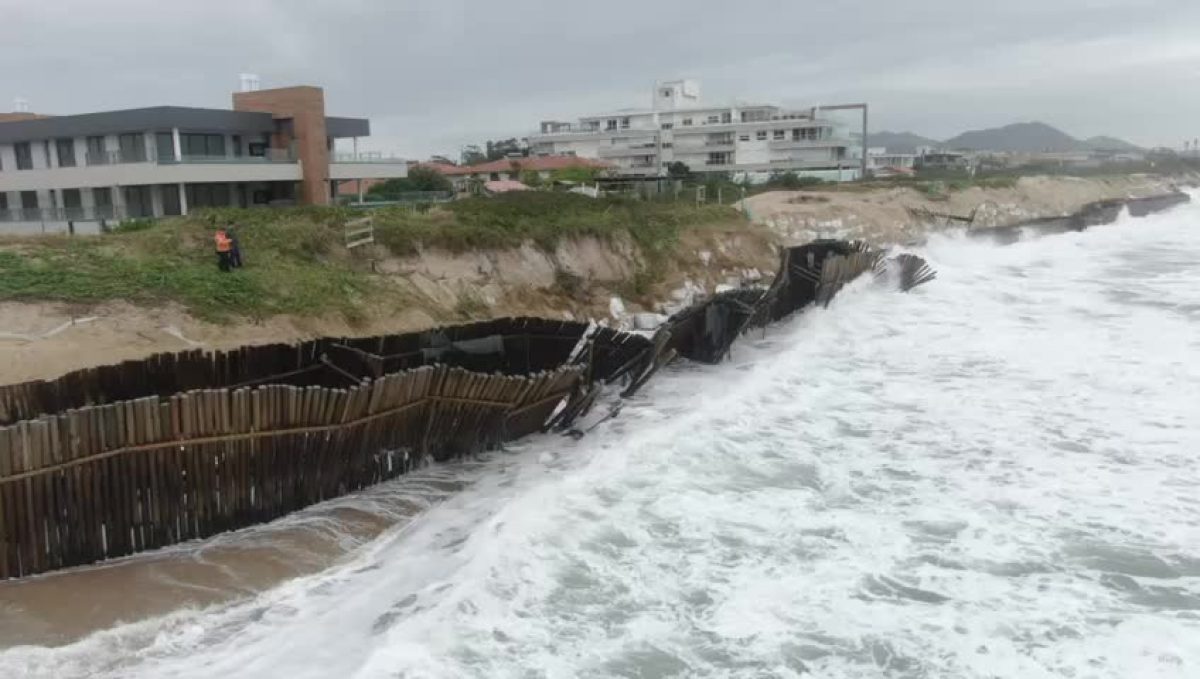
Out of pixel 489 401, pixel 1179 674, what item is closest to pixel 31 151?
pixel 489 401

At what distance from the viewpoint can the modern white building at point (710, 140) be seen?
9400 centimetres

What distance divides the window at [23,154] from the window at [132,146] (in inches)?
242

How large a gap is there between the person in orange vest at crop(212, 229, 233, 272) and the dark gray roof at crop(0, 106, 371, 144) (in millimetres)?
23101

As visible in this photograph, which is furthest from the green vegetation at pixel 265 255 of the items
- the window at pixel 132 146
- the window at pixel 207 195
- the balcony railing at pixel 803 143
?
the balcony railing at pixel 803 143

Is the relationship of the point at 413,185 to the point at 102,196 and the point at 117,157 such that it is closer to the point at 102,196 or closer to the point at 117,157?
the point at 117,157

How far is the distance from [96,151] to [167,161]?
14.6 ft

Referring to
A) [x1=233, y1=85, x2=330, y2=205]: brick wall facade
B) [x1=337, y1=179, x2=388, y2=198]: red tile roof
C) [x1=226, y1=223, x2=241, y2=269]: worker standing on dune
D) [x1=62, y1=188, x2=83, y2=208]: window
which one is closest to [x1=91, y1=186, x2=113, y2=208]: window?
[x1=62, y1=188, x2=83, y2=208]: window

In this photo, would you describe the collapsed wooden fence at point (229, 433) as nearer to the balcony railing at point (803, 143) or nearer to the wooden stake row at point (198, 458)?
the wooden stake row at point (198, 458)

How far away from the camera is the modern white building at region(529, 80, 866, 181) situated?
9400cm

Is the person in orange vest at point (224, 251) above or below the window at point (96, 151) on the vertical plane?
below

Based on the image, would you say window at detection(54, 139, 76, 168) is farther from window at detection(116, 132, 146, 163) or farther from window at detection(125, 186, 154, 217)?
window at detection(125, 186, 154, 217)

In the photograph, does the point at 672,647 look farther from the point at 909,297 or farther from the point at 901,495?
the point at 909,297

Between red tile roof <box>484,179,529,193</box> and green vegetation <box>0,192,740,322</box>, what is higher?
red tile roof <box>484,179,529,193</box>

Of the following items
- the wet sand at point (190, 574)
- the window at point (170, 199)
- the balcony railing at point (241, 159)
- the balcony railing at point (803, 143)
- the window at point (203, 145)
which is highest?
the balcony railing at point (803, 143)
